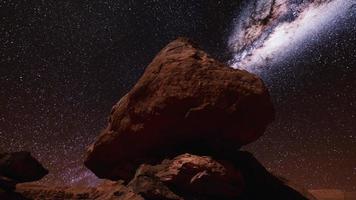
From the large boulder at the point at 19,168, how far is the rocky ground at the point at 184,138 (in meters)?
0.02

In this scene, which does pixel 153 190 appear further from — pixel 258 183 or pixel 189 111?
pixel 258 183

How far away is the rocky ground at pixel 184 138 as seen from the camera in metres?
6.49

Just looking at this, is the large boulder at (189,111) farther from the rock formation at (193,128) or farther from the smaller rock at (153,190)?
the smaller rock at (153,190)

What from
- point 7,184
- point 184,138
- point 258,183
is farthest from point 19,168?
point 258,183

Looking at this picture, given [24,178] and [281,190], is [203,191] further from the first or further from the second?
[24,178]

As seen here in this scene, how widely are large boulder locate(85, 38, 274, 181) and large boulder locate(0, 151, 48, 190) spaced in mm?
1923

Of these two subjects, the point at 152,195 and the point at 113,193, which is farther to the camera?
the point at 113,193

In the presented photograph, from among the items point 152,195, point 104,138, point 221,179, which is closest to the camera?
Answer: point 152,195

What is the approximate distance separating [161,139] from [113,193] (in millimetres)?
1574

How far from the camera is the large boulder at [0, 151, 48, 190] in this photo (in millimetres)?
7027

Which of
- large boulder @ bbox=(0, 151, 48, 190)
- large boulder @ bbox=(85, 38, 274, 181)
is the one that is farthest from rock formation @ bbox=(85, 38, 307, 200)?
large boulder @ bbox=(0, 151, 48, 190)

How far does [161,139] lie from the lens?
7445mm

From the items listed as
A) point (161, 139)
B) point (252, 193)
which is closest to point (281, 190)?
point (252, 193)

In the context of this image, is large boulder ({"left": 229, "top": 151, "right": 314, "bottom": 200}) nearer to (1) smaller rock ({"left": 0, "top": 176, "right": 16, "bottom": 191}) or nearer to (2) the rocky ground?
(2) the rocky ground
